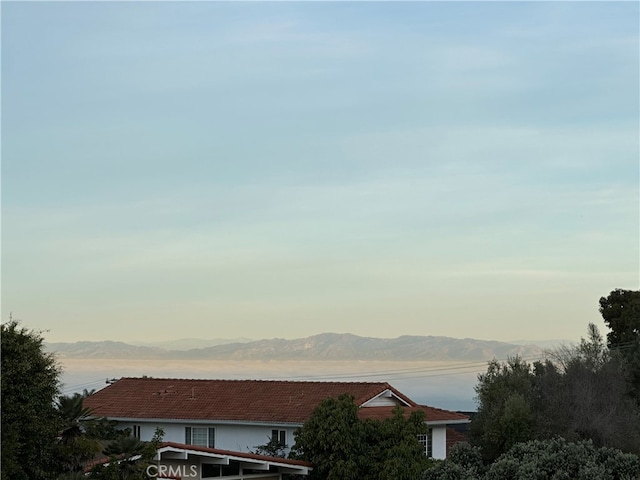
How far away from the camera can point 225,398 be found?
42781 mm

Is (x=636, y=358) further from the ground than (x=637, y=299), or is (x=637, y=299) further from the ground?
(x=637, y=299)

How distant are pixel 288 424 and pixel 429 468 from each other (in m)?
8.98

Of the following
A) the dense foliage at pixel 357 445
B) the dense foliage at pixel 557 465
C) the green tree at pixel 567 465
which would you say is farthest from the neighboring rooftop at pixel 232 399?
the green tree at pixel 567 465

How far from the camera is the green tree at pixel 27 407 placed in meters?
23.0

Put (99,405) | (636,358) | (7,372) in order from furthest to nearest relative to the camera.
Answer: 1. (636,358)
2. (99,405)
3. (7,372)

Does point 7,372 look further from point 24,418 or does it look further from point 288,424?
point 288,424

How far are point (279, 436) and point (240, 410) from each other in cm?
234

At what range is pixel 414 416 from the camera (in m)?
32.9

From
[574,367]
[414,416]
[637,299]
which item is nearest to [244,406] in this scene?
[414,416]

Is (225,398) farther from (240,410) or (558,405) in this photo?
(558,405)

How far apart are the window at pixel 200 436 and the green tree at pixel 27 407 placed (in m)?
16.6

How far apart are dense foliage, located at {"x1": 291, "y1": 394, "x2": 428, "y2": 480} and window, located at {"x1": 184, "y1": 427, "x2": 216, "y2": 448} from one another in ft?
27.4

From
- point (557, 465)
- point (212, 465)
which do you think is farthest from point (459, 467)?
point (212, 465)

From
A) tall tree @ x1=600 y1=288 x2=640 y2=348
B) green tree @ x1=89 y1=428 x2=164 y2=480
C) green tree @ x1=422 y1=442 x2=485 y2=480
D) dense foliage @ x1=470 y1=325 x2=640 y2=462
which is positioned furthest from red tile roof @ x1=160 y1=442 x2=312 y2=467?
tall tree @ x1=600 y1=288 x2=640 y2=348
